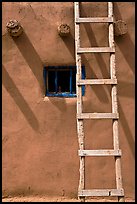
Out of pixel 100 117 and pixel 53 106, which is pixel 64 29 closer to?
pixel 53 106

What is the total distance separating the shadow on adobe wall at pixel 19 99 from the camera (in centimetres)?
496

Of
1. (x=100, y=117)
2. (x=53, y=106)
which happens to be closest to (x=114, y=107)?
(x=100, y=117)

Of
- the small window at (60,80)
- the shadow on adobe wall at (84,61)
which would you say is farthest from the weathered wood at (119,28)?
the small window at (60,80)

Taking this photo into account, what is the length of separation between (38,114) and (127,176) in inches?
57.3

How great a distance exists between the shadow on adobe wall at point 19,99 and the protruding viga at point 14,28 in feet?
1.62

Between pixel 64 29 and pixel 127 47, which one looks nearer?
pixel 64 29

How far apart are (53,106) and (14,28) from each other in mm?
1166

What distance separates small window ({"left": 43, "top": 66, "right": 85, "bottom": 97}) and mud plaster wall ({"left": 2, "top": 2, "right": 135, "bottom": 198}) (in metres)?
0.10

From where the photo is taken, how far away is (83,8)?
16.5 feet

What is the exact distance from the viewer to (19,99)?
5.00 metres

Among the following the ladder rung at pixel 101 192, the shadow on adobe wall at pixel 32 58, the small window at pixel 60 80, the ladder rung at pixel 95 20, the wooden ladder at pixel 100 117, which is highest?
the ladder rung at pixel 95 20

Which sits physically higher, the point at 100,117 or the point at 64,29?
the point at 64,29

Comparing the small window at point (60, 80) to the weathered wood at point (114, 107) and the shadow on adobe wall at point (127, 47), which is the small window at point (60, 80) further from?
the weathered wood at point (114, 107)

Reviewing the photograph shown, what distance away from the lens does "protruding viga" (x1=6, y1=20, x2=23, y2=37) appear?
4898 mm
